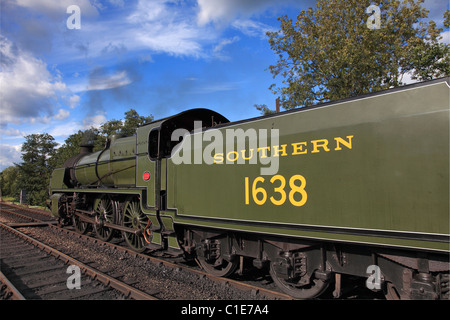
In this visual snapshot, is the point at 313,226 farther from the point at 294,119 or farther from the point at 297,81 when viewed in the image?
the point at 297,81

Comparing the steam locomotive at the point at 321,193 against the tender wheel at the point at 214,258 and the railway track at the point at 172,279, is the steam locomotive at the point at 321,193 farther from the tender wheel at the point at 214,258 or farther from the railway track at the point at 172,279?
the railway track at the point at 172,279

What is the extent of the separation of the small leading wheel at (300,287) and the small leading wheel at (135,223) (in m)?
3.59

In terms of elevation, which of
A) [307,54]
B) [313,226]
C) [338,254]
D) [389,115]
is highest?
[307,54]

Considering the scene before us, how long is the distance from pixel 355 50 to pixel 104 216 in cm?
1161

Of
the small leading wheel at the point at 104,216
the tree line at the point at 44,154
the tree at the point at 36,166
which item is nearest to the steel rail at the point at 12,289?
the small leading wheel at the point at 104,216

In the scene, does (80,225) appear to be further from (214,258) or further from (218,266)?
(214,258)

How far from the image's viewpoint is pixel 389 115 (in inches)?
121

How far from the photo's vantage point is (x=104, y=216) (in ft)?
29.2

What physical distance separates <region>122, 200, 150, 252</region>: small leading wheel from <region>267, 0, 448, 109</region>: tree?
1018 centimetres

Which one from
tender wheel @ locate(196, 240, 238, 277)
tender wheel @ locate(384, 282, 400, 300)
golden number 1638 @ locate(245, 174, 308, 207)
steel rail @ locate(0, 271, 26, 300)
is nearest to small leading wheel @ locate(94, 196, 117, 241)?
steel rail @ locate(0, 271, 26, 300)

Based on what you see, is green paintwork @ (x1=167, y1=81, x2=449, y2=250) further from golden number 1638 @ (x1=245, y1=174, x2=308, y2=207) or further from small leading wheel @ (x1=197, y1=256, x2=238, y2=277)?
small leading wheel @ (x1=197, y1=256, x2=238, y2=277)

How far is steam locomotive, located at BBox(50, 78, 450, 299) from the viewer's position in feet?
9.34

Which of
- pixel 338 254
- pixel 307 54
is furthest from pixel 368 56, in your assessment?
pixel 338 254
